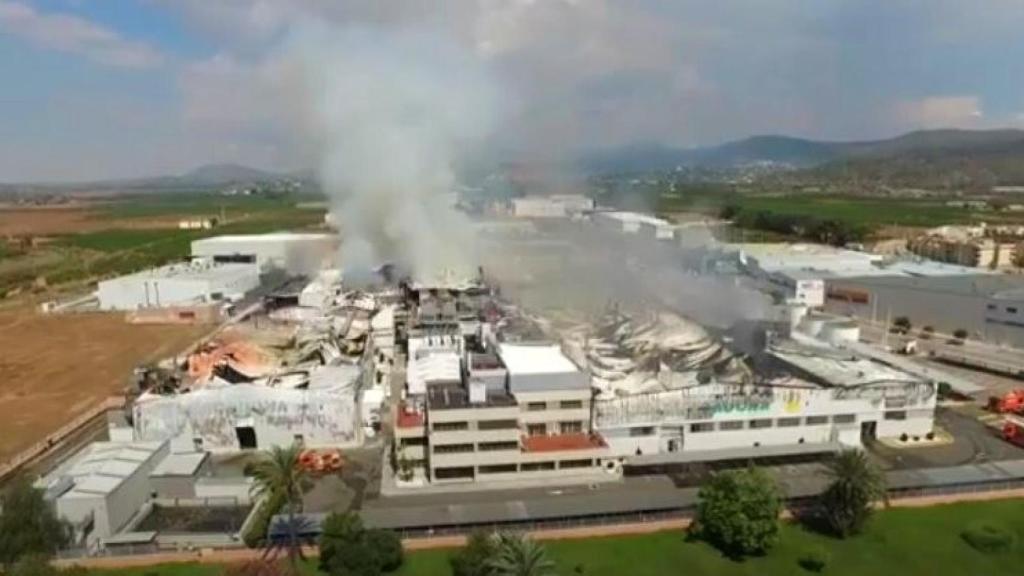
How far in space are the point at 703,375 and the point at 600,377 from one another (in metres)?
4.37

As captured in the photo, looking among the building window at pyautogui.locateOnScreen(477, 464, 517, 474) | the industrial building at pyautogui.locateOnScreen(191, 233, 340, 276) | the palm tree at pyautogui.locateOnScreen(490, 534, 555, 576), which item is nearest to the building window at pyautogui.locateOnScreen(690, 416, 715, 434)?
the building window at pyautogui.locateOnScreen(477, 464, 517, 474)

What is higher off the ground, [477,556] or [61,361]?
[477,556]

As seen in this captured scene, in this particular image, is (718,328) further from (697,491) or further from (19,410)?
(19,410)

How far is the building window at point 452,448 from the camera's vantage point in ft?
89.1

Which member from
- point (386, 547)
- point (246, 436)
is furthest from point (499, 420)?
point (246, 436)

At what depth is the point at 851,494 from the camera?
77.0ft

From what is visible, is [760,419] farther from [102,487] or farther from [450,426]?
[102,487]

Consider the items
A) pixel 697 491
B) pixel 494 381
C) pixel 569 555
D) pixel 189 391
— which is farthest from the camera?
pixel 189 391

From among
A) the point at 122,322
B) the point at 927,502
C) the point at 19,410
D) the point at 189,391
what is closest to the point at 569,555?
the point at 927,502

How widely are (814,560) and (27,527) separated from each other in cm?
2121

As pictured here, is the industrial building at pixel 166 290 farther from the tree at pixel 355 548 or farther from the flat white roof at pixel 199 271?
the tree at pixel 355 548

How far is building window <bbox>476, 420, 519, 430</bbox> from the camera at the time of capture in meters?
27.2

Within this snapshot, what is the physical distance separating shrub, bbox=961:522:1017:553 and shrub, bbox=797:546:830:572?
457 cm

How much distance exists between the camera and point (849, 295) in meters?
55.6
